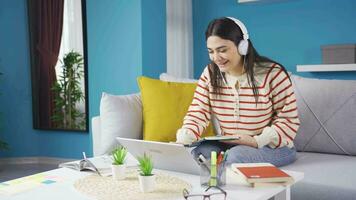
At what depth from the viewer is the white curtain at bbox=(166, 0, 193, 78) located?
3715mm

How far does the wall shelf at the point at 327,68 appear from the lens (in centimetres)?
300

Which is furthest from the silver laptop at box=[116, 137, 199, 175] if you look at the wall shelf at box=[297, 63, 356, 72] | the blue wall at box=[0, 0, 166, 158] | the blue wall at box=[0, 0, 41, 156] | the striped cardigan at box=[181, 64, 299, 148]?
the blue wall at box=[0, 0, 41, 156]

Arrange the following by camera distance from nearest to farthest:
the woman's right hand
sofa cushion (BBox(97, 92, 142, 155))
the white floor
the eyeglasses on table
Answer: the eyeglasses on table < the woman's right hand < sofa cushion (BBox(97, 92, 142, 155)) < the white floor

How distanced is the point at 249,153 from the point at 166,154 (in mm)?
481

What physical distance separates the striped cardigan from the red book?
0.48m

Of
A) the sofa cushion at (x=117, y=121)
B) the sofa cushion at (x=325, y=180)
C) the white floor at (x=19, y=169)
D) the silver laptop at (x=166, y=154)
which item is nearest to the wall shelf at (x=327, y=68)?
the sofa cushion at (x=325, y=180)

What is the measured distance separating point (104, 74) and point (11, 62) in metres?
1.18

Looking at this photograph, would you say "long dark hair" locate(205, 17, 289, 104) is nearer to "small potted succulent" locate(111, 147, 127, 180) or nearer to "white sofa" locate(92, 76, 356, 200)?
"white sofa" locate(92, 76, 356, 200)

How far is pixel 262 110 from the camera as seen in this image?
1.94 meters

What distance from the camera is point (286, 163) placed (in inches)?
77.4

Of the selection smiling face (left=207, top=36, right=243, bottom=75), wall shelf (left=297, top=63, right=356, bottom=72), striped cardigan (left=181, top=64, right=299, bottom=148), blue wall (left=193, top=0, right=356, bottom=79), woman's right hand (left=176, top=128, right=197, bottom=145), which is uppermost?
blue wall (left=193, top=0, right=356, bottom=79)

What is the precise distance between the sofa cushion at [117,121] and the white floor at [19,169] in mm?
1496

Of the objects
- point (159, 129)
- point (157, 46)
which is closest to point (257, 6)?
point (157, 46)

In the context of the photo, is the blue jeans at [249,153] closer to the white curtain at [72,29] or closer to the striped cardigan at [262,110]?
the striped cardigan at [262,110]
